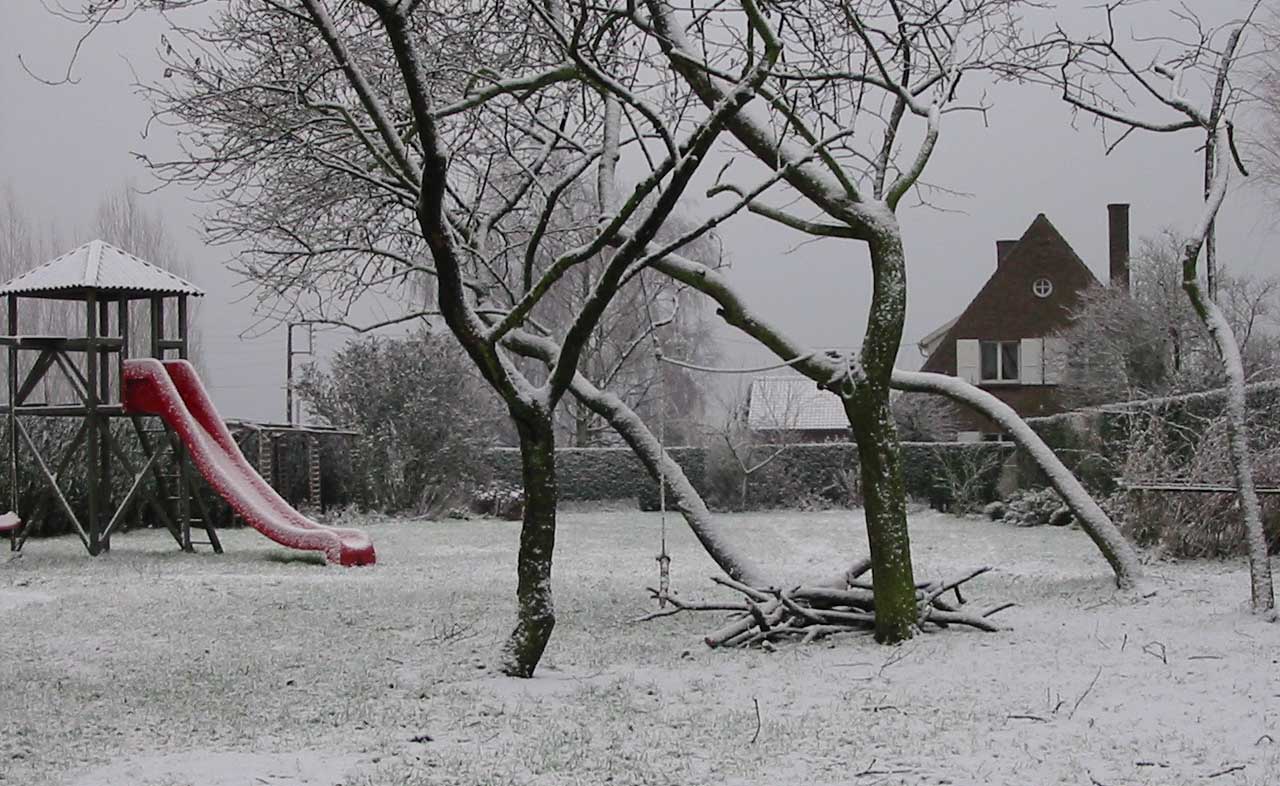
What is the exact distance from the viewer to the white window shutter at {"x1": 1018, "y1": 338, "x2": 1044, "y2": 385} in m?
29.5

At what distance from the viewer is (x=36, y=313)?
106 ft

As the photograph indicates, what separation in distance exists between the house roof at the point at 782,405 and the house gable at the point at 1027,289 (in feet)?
13.0

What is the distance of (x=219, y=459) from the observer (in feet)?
50.4

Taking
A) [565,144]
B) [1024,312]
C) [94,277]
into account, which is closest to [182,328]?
[94,277]

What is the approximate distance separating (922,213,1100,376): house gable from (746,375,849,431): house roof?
3962mm

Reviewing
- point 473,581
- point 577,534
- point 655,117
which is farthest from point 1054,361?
point 655,117

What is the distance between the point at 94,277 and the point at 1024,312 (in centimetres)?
2082

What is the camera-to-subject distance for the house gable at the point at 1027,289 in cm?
2997

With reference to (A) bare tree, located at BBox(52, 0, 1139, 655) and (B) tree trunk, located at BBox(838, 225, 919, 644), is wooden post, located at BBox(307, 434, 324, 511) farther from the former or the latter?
(B) tree trunk, located at BBox(838, 225, 919, 644)

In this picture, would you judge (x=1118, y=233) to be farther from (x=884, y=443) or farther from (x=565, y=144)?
(x=884, y=443)

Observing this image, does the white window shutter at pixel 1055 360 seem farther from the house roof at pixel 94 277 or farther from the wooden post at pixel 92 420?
the wooden post at pixel 92 420

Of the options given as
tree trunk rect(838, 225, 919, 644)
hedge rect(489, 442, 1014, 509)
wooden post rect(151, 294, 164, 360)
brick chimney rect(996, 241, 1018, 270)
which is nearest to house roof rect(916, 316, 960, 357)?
brick chimney rect(996, 241, 1018, 270)

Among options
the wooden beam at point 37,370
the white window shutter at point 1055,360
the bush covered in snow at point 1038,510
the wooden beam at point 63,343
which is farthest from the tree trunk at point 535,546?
the white window shutter at point 1055,360

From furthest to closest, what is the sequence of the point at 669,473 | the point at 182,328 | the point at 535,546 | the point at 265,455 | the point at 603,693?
1. the point at 265,455
2. the point at 182,328
3. the point at 669,473
4. the point at 535,546
5. the point at 603,693
